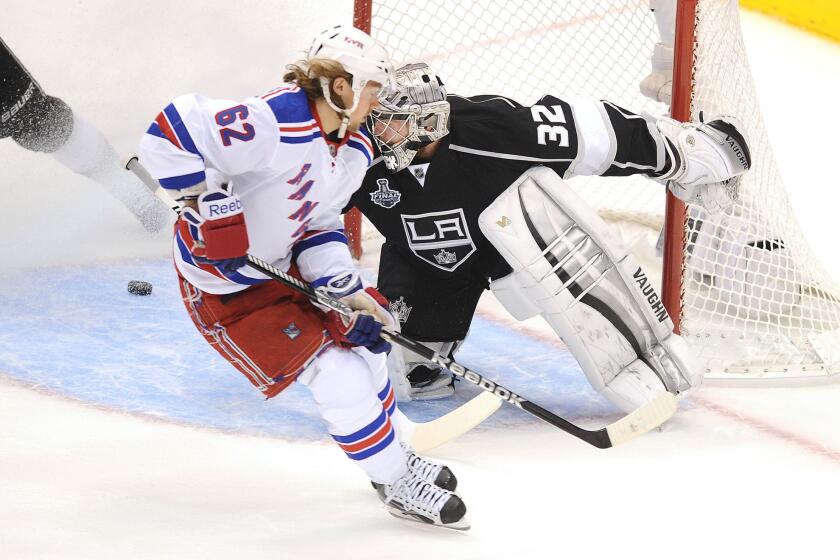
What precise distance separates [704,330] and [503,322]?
1.95 ft

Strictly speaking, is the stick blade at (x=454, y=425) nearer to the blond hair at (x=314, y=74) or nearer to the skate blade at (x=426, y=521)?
the skate blade at (x=426, y=521)

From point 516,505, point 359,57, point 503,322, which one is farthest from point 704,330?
point 359,57

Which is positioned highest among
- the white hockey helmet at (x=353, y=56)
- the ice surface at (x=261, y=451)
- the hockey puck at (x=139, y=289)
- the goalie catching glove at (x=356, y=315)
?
the white hockey helmet at (x=353, y=56)

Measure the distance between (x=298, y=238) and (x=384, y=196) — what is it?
0.51 m

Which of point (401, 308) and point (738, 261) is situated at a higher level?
point (738, 261)

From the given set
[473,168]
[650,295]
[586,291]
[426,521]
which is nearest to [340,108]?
[473,168]

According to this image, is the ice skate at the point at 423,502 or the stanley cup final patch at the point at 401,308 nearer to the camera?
the ice skate at the point at 423,502

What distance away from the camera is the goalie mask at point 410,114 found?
2586 mm

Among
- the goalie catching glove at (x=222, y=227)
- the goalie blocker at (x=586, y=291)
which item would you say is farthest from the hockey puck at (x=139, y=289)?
the goalie catching glove at (x=222, y=227)

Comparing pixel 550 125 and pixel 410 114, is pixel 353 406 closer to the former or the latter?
pixel 410 114

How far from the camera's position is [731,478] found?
2.60 m

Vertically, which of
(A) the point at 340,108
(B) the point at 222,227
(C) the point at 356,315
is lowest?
(C) the point at 356,315

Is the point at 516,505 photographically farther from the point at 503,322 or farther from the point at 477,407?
the point at 503,322

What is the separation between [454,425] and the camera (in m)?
2.70
